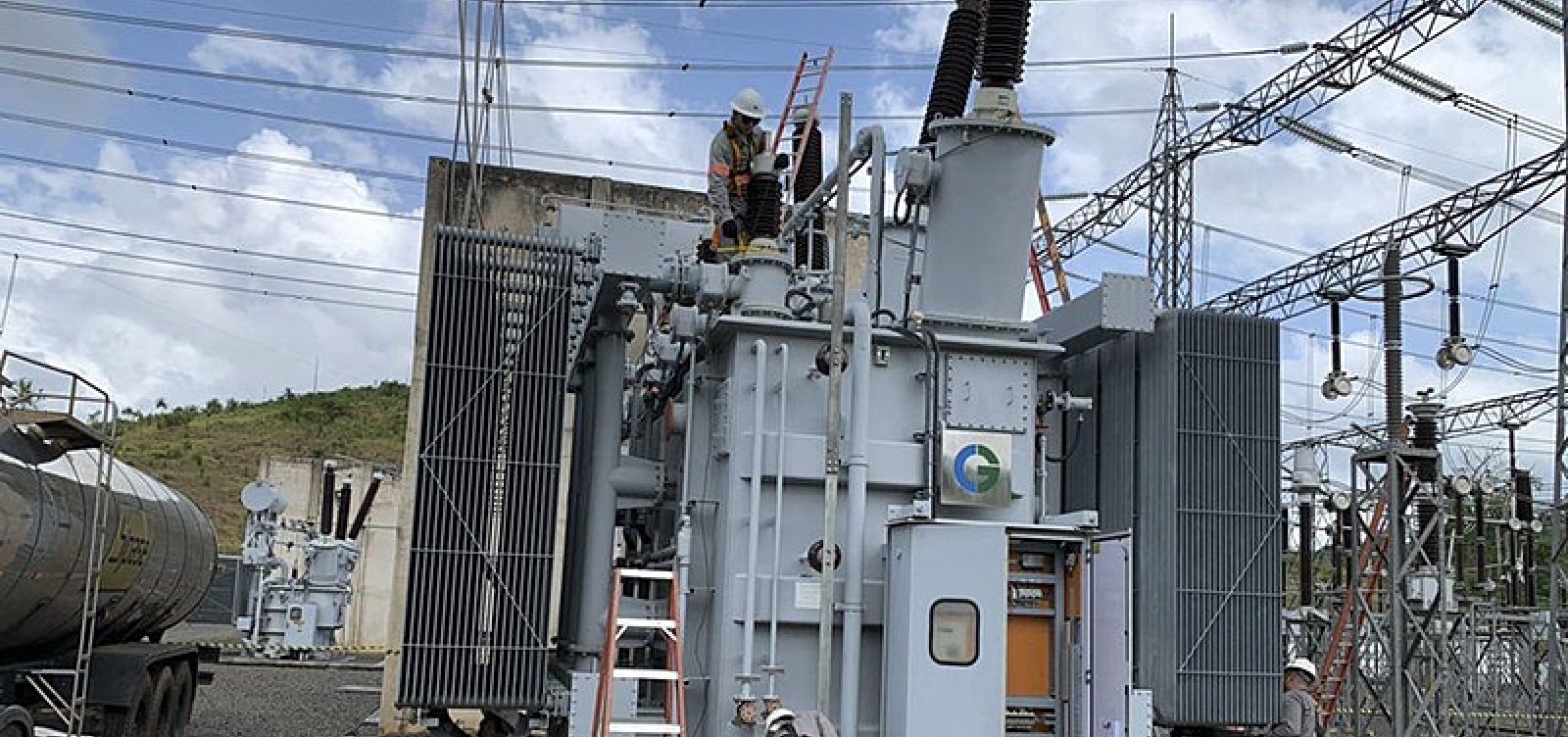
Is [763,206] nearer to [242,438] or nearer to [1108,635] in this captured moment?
[1108,635]

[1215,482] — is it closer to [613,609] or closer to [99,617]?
[613,609]

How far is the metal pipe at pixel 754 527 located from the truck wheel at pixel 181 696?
7.45 metres

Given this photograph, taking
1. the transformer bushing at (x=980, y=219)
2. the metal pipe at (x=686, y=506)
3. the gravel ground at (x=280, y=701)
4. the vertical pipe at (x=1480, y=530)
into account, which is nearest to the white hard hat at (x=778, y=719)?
the metal pipe at (x=686, y=506)

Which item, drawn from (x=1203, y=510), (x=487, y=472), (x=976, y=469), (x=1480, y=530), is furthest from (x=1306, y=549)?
(x=487, y=472)

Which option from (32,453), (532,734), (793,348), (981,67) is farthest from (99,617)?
(981,67)

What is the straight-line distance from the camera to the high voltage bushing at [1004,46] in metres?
11.3

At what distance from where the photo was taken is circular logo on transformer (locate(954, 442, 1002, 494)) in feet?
37.6

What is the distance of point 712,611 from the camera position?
11.6 m

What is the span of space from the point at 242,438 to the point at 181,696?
49.3m

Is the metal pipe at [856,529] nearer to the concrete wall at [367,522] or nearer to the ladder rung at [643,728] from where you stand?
the ladder rung at [643,728]

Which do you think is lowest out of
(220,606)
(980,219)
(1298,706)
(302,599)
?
(220,606)

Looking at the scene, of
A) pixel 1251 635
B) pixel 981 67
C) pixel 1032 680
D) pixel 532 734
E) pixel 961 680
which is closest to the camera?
pixel 961 680

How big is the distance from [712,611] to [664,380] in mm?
3492

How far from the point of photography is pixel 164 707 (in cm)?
1481
